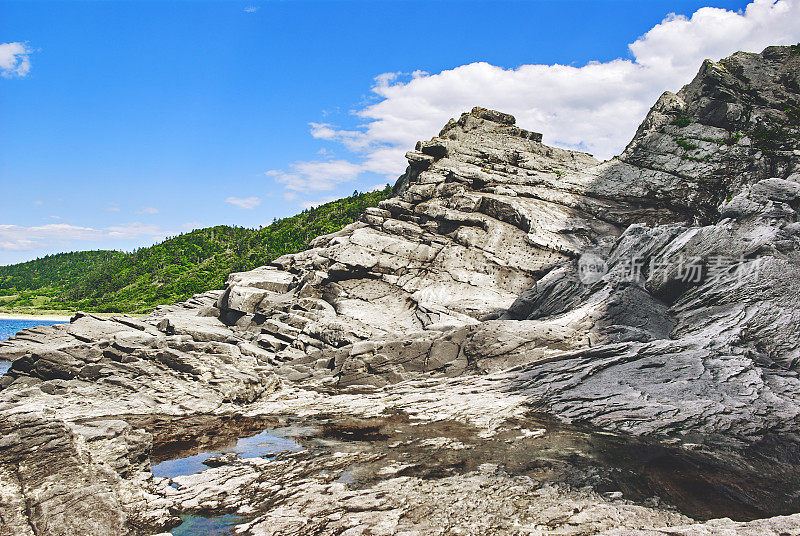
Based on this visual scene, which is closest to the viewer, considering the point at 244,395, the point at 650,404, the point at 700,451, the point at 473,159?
the point at 700,451

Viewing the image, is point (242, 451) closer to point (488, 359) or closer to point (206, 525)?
point (206, 525)

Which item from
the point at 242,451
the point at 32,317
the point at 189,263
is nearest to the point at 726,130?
the point at 242,451

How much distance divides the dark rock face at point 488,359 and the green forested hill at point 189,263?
6141cm

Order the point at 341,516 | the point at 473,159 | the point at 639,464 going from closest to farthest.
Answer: the point at 341,516
the point at 639,464
the point at 473,159

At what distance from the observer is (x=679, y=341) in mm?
17922

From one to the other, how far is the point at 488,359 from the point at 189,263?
5768 inches

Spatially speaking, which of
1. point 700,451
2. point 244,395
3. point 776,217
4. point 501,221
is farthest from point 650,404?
point 501,221

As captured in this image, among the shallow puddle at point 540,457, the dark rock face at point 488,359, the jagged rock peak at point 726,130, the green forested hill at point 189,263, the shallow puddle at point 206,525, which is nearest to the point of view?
the shallow puddle at point 206,525

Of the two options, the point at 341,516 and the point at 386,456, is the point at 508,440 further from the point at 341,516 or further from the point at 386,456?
the point at 341,516

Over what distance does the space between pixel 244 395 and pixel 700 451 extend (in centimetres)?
1731

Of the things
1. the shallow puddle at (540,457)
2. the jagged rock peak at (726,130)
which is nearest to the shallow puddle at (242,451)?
the shallow puddle at (540,457)

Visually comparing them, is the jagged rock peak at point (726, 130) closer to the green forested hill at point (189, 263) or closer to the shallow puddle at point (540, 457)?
the shallow puddle at point (540, 457)

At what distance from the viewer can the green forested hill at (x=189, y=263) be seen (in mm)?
112250

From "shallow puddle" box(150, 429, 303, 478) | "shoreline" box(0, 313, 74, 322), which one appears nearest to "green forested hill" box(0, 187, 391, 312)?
"shoreline" box(0, 313, 74, 322)
